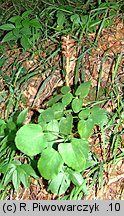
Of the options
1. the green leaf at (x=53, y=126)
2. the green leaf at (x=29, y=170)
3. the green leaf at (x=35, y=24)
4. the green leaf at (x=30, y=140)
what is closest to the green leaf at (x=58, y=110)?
the green leaf at (x=53, y=126)

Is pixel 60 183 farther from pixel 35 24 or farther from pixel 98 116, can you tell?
pixel 35 24

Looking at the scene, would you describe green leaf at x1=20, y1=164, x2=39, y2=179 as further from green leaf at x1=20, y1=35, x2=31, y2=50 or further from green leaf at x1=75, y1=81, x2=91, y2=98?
green leaf at x1=20, y1=35, x2=31, y2=50

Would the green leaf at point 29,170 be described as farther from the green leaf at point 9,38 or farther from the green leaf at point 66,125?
the green leaf at point 9,38

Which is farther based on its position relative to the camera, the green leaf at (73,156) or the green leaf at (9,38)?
the green leaf at (9,38)

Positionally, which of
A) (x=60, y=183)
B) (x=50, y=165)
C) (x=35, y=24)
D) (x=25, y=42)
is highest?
(x=35, y=24)

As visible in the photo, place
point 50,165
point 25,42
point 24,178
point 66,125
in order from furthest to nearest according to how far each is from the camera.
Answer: point 25,42 < point 24,178 < point 66,125 < point 50,165

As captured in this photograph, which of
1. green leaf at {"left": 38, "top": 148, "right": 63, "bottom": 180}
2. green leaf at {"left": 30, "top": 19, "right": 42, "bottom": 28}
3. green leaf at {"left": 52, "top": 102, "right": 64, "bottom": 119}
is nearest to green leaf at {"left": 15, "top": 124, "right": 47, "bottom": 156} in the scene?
green leaf at {"left": 38, "top": 148, "right": 63, "bottom": 180}

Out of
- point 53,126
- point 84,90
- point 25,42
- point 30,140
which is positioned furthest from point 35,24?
point 30,140
